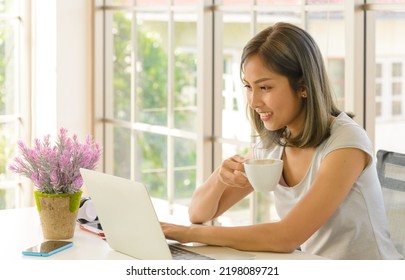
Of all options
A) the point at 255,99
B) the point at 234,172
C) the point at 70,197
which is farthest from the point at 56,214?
the point at 255,99

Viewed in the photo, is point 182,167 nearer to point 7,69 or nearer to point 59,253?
point 7,69

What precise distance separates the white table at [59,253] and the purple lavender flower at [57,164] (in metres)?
0.14

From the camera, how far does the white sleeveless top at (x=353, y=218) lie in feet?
7.40

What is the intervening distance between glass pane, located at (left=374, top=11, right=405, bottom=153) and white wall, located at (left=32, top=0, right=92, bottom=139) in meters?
1.98

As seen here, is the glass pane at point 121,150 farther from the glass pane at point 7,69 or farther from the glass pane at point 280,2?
the glass pane at point 280,2

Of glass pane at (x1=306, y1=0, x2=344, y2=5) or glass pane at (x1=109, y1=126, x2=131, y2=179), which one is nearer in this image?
glass pane at (x1=306, y1=0, x2=344, y2=5)

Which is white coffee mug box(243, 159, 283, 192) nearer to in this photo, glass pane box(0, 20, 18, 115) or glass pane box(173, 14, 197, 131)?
glass pane box(173, 14, 197, 131)

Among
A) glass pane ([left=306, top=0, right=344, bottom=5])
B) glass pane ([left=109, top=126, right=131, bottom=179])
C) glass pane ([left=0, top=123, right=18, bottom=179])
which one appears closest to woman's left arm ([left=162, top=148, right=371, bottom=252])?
glass pane ([left=306, top=0, right=344, bottom=5])

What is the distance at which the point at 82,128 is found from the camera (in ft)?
15.0

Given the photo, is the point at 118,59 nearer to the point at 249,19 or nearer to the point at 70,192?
the point at 249,19

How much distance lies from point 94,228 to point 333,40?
1294 millimetres

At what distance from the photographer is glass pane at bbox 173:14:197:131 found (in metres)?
4.05

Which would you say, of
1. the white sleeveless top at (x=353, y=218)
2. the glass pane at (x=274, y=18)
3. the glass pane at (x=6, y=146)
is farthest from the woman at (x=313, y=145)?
the glass pane at (x=6, y=146)

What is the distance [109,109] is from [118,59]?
281mm
